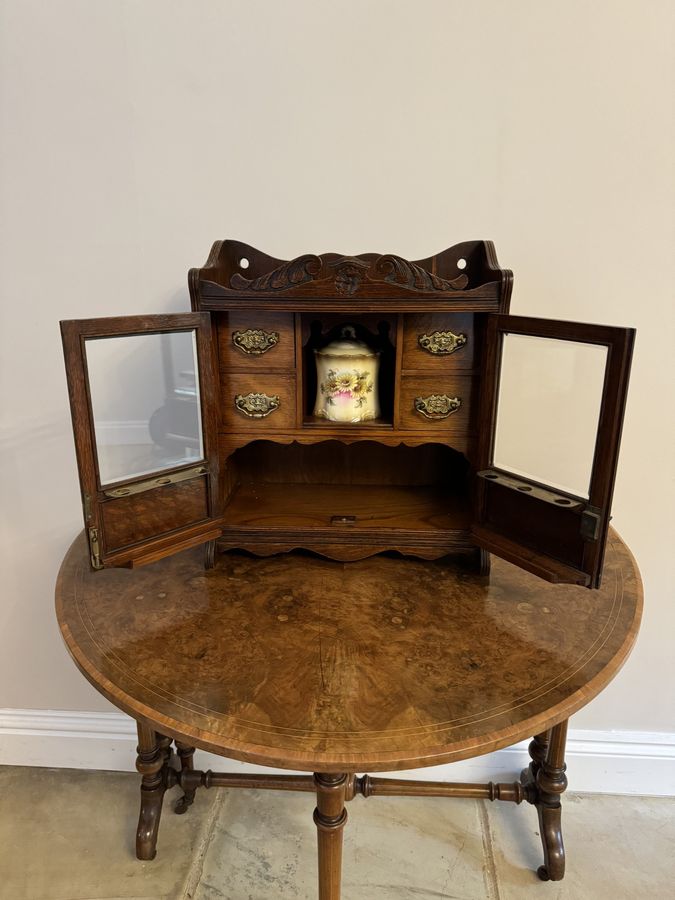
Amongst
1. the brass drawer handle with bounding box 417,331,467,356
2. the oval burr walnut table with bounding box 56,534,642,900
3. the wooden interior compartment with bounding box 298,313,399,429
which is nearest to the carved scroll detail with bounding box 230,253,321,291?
the wooden interior compartment with bounding box 298,313,399,429

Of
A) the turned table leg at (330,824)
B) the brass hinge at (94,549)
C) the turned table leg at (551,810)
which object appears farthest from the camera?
the turned table leg at (551,810)

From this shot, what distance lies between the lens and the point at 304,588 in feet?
3.95

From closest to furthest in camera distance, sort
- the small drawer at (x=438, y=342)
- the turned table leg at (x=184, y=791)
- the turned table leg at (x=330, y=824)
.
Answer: the turned table leg at (x=330, y=824) → the small drawer at (x=438, y=342) → the turned table leg at (x=184, y=791)

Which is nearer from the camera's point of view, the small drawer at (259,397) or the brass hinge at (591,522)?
the brass hinge at (591,522)

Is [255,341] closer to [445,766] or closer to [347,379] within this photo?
[347,379]

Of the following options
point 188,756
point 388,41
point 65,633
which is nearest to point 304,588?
point 65,633

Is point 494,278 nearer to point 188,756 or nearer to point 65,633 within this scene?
point 65,633

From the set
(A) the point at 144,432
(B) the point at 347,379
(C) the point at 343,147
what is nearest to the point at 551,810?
(B) the point at 347,379

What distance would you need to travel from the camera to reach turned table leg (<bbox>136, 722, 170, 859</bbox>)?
1.59 m

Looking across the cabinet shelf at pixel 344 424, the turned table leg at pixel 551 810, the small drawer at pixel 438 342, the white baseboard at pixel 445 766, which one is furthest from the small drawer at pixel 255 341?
the white baseboard at pixel 445 766

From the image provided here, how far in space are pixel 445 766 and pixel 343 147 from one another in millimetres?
1784

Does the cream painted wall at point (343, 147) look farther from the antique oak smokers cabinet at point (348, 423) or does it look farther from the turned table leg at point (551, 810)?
the turned table leg at point (551, 810)

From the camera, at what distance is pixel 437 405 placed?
1.20m

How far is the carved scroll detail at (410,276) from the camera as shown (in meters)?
1.10
